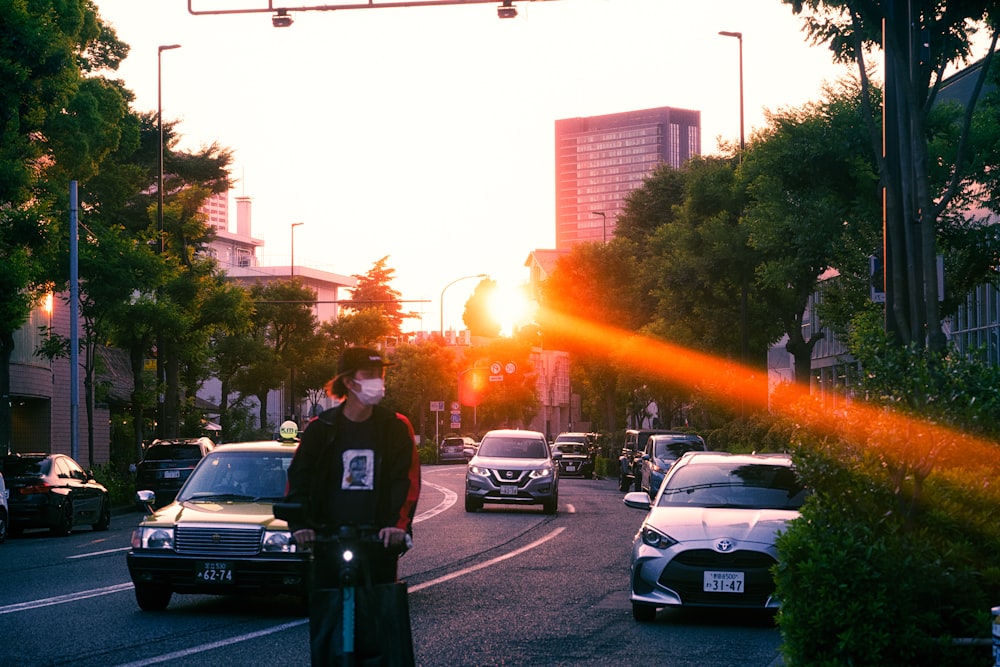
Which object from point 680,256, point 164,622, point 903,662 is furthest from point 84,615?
Answer: point 680,256

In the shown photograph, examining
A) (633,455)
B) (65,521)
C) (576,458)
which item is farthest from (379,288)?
(65,521)

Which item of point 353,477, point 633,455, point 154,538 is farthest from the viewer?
point 633,455

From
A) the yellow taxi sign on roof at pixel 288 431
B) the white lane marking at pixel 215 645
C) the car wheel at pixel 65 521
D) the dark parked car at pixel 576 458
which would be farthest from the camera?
the dark parked car at pixel 576 458

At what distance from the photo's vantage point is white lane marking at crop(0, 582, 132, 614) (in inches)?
520

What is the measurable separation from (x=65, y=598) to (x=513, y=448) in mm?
17671

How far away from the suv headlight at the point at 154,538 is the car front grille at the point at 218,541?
3.2 inches

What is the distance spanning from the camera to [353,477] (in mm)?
6762

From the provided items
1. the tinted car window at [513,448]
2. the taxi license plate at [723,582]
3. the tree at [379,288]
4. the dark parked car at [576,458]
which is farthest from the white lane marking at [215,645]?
the tree at [379,288]

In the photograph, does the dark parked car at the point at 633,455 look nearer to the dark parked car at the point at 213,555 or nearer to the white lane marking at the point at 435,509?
the white lane marking at the point at 435,509

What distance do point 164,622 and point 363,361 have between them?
624 centimetres

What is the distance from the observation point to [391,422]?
22.8 ft

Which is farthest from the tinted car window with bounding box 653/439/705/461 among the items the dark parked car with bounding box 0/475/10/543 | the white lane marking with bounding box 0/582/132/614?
the white lane marking with bounding box 0/582/132/614

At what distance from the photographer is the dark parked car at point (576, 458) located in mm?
57656

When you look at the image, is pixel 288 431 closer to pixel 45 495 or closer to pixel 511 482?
pixel 45 495
